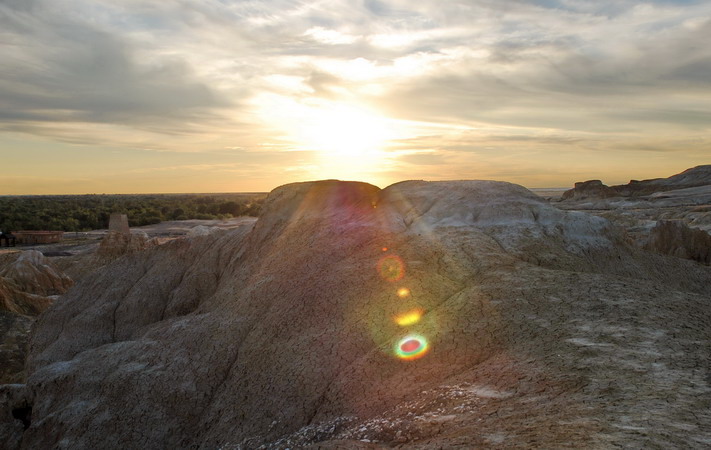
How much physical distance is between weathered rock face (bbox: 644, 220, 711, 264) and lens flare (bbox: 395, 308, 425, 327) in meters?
12.8

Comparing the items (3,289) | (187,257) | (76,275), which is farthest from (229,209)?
(187,257)

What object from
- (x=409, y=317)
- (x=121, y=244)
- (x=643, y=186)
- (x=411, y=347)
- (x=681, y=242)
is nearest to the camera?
(x=411, y=347)

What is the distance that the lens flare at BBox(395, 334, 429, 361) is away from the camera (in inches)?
258

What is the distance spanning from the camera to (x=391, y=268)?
906cm

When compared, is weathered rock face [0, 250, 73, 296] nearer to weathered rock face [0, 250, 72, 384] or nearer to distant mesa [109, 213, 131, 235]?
weathered rock face [0, 250, 72, 384]

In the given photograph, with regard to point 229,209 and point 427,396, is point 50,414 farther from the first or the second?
point 229,209

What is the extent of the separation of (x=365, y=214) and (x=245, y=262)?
116 inches

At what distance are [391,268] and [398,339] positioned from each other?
2187 mm

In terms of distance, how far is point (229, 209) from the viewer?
262ft

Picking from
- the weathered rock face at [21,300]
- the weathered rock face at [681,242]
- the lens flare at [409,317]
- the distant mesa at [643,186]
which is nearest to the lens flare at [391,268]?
the lens flare at [409,317]

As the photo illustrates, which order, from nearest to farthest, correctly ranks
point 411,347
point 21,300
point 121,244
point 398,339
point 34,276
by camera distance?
point 411,347 < point 398,339 < point 21,300 < point 34,276 < point 121,244

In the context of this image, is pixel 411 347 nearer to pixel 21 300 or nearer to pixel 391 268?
pixel 391 268

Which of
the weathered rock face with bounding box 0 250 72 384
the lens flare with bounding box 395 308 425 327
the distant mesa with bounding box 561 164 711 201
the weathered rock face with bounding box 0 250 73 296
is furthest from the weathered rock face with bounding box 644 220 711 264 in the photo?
the distant mesa with bounding box 561 164 711 201

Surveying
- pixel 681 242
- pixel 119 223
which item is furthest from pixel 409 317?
pixel 119 223
